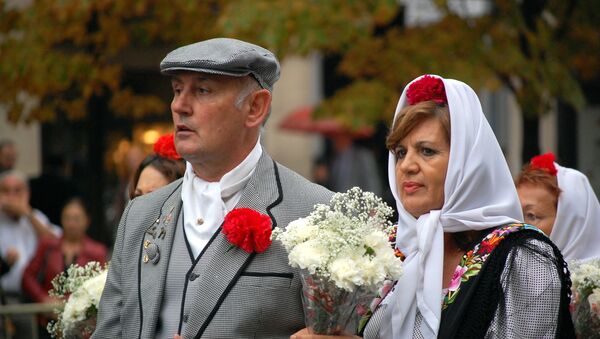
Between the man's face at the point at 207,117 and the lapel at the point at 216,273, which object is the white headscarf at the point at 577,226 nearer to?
the lapel at the point at 216,273

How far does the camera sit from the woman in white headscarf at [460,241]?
4305mm

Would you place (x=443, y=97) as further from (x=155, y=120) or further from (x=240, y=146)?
(x=155, y=120)

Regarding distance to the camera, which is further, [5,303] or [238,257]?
[5,303]

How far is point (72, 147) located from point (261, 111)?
14.9 metres

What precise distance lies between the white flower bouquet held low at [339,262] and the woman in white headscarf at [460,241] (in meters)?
0.26

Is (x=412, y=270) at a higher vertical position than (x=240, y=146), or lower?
lower

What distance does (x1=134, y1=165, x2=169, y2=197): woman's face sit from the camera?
20.4 feet

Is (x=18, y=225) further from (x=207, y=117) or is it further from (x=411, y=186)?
(x=411, y=186)

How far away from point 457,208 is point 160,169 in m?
2.25

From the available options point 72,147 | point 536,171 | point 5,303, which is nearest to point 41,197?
point 5,303

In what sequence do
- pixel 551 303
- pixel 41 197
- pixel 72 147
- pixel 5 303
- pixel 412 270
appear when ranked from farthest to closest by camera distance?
pixel 72 147 → pixel 41 197 → pixel 5 303 → pixel 412 270 → pixel 551 303

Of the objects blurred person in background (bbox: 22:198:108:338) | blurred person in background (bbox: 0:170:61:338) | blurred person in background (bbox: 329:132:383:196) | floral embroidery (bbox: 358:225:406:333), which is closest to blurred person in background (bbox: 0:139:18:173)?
blurred person in background (bbox: 0:170:61:338)

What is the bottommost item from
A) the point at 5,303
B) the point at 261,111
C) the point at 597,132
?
the point at 5,303

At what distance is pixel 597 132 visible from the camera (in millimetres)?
13727
